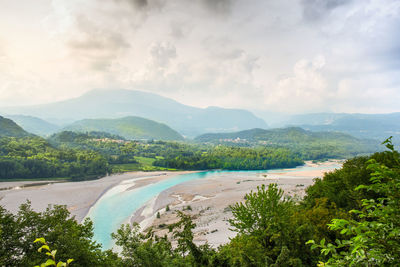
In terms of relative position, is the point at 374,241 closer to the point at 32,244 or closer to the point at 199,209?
the point at 32,244

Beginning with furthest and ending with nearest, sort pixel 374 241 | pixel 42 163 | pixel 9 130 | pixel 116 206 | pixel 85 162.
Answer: pixel 9 130
pixel 85 162
pixel 42 163
pixel 116 206
pixel 374 241

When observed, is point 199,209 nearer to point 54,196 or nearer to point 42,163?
point 54,196

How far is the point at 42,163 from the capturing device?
72750mm

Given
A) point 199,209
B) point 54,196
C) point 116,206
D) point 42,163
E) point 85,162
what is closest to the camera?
point 199,209

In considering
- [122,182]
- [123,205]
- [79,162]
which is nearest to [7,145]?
[79,162]

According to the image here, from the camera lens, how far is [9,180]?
63312mm

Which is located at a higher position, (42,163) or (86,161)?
(42,163)

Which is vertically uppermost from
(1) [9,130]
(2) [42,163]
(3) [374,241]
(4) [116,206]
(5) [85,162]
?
(1) [9,130]

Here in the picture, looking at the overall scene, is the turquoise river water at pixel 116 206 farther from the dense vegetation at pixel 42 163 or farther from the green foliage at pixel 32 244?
the dense vegetation at pixel 42 163

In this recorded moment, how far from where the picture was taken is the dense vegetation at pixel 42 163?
67.0m

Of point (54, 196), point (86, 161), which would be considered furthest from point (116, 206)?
point (86, 161)

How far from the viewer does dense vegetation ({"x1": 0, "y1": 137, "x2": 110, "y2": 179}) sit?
6699cm

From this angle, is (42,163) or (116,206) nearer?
(116,206)

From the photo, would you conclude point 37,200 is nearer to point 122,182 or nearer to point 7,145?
point 122,182
